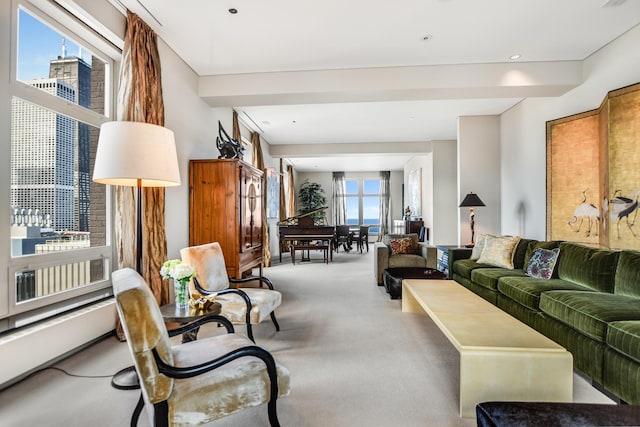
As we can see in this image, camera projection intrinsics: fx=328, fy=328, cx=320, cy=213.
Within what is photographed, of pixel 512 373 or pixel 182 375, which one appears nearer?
pixel 182 375

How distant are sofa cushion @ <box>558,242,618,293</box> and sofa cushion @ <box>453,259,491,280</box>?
0.95 m

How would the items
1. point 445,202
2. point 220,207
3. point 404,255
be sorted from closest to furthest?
point 220,207, point 404,255, point 445,202

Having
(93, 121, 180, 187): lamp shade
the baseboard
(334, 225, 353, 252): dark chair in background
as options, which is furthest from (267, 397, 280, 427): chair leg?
(334, 225, 353, 252): dark chair in background

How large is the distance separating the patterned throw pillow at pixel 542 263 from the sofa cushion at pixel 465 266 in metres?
0.62

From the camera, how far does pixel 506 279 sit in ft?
11.3

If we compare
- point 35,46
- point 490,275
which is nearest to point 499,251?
point 490,275

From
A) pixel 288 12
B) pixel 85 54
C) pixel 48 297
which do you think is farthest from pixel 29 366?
pixel 288 12

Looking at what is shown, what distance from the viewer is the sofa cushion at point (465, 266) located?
425 cm

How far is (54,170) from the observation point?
266cm

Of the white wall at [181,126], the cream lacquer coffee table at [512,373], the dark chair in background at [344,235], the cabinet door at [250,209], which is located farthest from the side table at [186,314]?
the dark chair in background at [344,235]

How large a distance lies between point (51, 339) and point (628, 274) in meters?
4.56

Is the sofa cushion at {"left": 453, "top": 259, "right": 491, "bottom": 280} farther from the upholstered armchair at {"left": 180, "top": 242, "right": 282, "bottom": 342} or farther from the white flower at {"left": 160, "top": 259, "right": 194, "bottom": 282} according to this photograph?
the white flower at {"left": 160, "top": 259, "right": 194, "bottom": 282}

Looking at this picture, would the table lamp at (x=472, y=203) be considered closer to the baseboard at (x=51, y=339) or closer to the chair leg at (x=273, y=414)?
the chair leg at (x=273, y=414)

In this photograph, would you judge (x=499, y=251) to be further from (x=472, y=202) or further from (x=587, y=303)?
(x=587, y=303)
